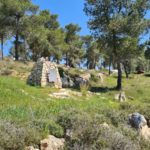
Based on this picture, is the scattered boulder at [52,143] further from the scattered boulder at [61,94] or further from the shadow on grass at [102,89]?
the shadow on grass at [102,89]

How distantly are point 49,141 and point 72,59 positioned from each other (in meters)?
82.2

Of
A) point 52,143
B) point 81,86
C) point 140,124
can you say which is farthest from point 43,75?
point 52,143

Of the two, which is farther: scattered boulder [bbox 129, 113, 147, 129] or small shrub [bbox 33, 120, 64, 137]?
scattered boulder [bbox 129, 113, 147, 129]

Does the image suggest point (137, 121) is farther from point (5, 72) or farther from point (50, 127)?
point (5, 72)

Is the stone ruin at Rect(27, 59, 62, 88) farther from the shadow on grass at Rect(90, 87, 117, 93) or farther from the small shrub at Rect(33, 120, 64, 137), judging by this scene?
the small shrub at Rect(33, 120, 64, 137)

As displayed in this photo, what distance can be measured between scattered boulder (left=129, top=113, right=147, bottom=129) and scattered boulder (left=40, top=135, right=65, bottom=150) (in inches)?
185

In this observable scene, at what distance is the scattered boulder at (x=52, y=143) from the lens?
14.4 meters

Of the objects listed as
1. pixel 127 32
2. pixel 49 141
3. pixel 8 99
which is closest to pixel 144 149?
pixel 49 141

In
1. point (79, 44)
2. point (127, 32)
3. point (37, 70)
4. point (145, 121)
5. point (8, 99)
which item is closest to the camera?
point (145, 121)

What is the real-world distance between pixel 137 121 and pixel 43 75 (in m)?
21.2

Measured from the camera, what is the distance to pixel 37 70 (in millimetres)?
40094

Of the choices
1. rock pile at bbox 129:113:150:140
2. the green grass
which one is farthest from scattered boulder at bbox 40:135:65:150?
rock pile at bbox 129:113:150:140

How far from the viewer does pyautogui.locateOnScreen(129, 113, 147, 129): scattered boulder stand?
19047 millimetres

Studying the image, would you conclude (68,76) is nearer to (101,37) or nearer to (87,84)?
(87,84)
